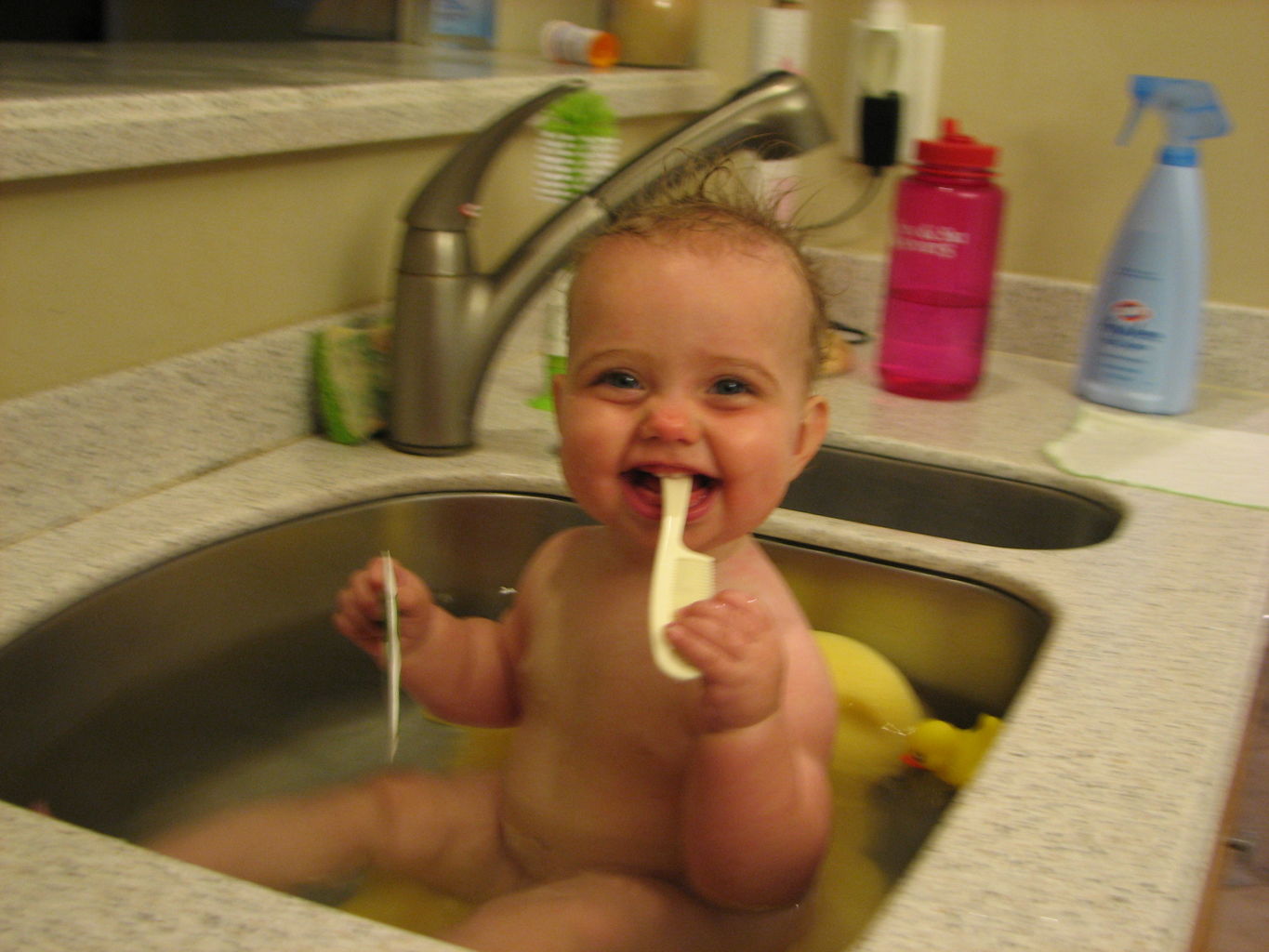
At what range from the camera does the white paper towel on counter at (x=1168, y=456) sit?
107 cm

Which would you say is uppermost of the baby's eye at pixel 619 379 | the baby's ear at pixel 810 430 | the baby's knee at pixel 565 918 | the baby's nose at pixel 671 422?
the baby's eye at pixel 619 379

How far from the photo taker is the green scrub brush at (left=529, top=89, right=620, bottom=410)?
3.66 ft

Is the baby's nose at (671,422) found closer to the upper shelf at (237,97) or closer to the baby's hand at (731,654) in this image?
the baby's hand at (731,654)

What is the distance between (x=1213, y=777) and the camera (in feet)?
2.07

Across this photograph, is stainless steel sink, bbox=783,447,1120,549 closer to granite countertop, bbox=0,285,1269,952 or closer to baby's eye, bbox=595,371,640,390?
granite countertop, bbox=0,285,1269,952

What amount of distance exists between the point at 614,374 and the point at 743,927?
1.04ft

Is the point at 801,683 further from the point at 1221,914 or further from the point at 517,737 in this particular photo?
the point at 1221,914

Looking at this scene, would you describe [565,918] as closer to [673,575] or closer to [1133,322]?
[673,575]

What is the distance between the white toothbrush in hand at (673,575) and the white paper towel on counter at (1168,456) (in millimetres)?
535

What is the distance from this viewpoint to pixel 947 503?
3.75 feet

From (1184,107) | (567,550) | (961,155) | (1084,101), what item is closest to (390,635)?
(567,550)

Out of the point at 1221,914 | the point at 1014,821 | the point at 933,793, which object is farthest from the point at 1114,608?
the point at 1221,914

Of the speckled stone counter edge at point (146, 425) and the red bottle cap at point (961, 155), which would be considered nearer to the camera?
the speckled stone counter edge at point (146, 425)

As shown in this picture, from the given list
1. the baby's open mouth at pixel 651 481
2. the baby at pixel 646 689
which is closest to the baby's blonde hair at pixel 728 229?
the baby at pixel 646 689
